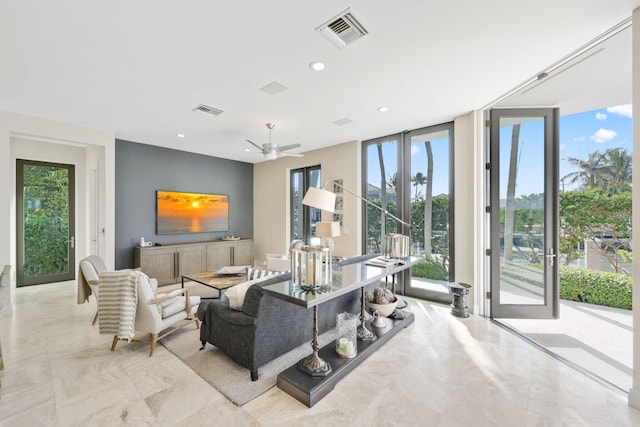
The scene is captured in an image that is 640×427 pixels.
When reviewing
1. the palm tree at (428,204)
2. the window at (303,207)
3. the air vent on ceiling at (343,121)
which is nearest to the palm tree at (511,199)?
the palm tree at (428,204)

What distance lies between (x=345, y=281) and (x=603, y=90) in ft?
12.3

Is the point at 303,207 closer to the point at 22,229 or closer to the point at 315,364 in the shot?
the point at 315,364

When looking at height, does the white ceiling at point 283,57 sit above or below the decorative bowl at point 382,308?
above

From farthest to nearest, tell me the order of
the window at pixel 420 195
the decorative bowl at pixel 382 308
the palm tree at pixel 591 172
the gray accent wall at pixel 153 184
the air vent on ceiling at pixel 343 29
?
the gray accent wall at pixel 153 184 < the window at pixel 420 195 < the palm tree at pixel 591 172 < the decorative bowl at pixel 382 308 < the air vent on ceiling at pixel 343 29

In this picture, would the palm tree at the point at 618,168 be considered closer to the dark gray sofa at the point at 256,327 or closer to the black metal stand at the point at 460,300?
the black metal stand at the point at 460,300

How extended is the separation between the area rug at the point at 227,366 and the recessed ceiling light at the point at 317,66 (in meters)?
2.78

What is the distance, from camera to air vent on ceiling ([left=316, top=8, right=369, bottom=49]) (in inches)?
76.3

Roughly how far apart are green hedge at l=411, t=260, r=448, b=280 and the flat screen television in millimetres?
4482

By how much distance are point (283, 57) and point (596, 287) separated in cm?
535

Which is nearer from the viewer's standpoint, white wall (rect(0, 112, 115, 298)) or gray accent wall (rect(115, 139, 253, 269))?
white wall (rect(0, 112, 115, 298))

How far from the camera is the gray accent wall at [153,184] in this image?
504cm

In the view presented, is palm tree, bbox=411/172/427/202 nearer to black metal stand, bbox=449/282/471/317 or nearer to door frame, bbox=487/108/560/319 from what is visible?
door frame, bbox=487/108/560/319

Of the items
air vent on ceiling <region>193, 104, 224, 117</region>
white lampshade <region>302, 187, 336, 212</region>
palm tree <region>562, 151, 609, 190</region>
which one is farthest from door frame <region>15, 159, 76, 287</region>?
palm tree <region>562, 151, 609, 190</region>

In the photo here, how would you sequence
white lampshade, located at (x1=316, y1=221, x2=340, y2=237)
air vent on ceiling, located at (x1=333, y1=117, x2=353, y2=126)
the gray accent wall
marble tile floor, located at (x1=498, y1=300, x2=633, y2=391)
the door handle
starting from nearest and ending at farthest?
1. marble tile floor, located at (x1=498, y1=300, x2=633, y2=391)
2. the door handle
3. air vent on ceiling, located at (x1=333, y1=117, x2=353, y2=126)
4. white lampshade, located at (x1=316, y1=221, x2=340, y2=237)
5. the gray accent wall
